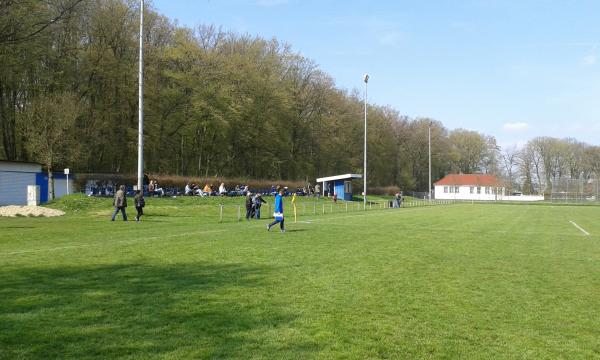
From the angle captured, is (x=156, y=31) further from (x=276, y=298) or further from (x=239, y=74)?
(x=276, y=298)

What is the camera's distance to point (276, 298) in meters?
8.59

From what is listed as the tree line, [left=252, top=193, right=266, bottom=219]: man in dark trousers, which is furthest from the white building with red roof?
[left=252, top=193, right=266, bottom=219]: man in dark trousers

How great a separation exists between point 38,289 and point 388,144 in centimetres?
9111

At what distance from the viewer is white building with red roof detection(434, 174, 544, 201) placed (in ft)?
350

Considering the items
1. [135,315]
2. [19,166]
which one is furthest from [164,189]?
[135,315]

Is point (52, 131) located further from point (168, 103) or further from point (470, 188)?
point (470, 188)

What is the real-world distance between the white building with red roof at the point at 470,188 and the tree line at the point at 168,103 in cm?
2610

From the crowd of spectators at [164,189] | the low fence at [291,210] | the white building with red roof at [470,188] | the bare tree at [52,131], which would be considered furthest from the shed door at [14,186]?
the white building with red roof at [470,188]

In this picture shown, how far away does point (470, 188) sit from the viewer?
364 ft

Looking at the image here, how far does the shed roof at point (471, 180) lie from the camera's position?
108381mm

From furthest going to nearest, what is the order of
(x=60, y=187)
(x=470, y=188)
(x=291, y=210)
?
(x=470, y=188), (x=291, y=210), (x=60, y=187)

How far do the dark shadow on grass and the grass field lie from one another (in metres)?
0.02

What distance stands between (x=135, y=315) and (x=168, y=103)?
48.5 metres

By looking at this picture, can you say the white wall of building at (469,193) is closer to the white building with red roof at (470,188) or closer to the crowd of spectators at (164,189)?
the white building with red roof at (470,188)
